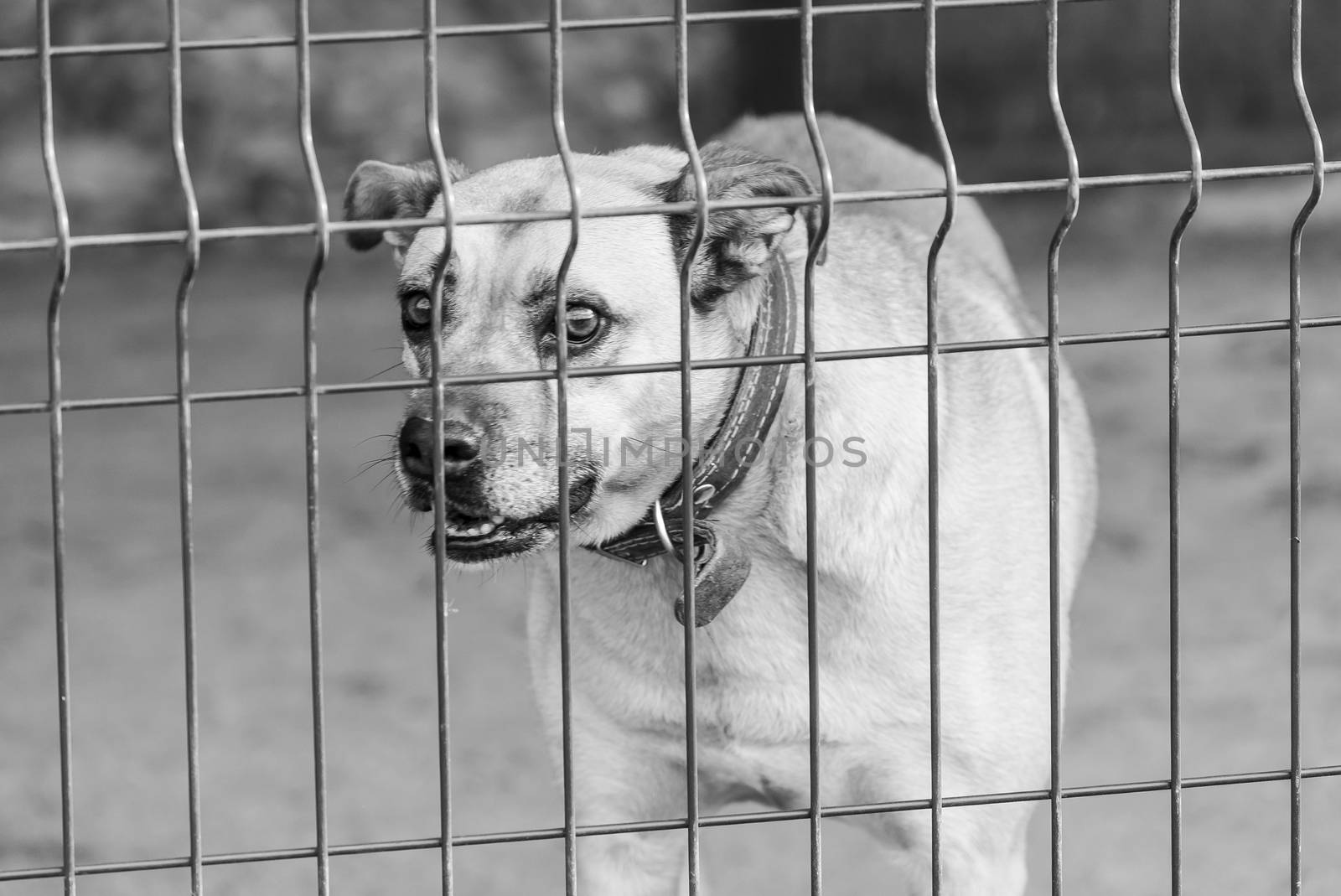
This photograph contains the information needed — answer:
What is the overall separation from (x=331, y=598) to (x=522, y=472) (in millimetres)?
2673

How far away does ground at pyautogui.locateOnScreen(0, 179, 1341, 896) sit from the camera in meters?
3.59

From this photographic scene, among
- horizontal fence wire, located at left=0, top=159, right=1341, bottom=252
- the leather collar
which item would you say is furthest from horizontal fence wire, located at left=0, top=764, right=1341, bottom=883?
horizontal fence wire, located at left=0, top=159, right=1341, bottom=252

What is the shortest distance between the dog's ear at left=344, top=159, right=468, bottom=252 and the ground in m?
0.38

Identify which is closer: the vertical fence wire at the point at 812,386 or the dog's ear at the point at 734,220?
the vertical fence wire at the point at 812,386

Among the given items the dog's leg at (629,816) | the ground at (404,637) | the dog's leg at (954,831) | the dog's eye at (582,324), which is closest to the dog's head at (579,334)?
the dog's eye at (582,324)

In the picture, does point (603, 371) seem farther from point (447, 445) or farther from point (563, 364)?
point (447, 445)

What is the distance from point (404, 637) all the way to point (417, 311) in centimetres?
218

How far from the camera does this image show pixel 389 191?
281cm

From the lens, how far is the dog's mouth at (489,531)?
2.42 metres

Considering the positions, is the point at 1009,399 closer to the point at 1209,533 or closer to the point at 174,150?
the point at 174,150

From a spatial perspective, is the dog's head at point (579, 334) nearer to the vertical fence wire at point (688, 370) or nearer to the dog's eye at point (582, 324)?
the dog's eye at point (582, 324)

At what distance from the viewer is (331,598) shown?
16.1ft

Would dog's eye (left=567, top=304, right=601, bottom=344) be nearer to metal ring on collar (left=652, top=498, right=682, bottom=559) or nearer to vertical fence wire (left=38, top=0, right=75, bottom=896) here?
metal ring on collar (left=652, top=498, right=682, bottom=559)

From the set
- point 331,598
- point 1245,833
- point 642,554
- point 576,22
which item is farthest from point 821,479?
point 331,598
